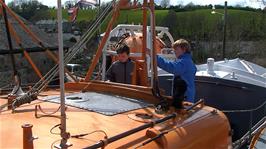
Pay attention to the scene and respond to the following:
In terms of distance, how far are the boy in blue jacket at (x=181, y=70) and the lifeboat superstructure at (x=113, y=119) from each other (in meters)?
0.12

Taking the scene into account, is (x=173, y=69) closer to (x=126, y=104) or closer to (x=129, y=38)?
(x=126, y=104)

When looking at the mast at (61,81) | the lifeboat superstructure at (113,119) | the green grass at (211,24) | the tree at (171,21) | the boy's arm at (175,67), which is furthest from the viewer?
the tree at (171,21)

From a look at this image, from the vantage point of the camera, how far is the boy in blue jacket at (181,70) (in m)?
4.12

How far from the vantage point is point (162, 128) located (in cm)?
349

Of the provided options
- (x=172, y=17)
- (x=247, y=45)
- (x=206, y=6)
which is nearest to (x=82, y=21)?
(x=172, y=17)

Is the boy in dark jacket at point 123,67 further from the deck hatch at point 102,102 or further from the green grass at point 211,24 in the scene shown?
the green grass at point 211,24

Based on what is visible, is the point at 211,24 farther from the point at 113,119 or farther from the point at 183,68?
the point at 113,119

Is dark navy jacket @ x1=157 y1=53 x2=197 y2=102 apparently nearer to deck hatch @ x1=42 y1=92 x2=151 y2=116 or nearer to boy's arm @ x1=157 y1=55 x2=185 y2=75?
boy's arm @ x1=157 y1=55 x2=185 y2=75

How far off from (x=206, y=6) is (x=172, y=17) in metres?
11.1

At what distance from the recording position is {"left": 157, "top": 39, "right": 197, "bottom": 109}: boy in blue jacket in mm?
4117

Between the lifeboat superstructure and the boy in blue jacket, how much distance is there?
123mm

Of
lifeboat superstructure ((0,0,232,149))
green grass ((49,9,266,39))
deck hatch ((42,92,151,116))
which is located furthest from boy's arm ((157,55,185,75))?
green grass ((49,9,266,39))

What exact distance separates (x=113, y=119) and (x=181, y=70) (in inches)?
48.9

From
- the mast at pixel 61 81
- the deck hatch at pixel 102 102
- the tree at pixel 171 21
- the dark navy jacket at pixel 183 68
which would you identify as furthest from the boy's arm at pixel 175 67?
the tree at pixel 171 21
